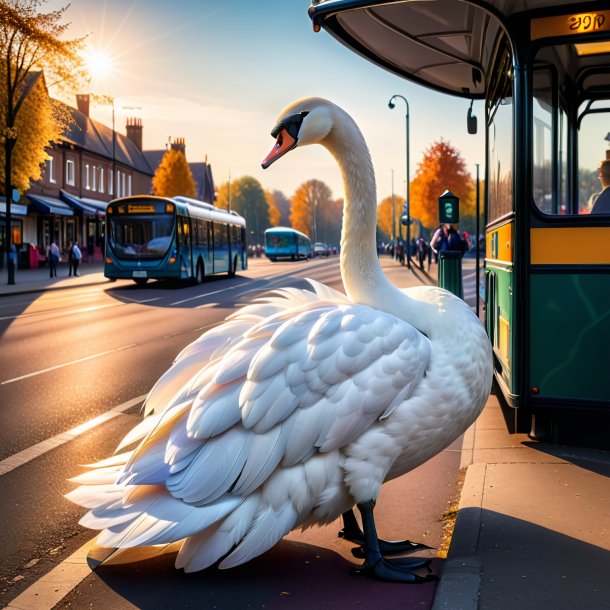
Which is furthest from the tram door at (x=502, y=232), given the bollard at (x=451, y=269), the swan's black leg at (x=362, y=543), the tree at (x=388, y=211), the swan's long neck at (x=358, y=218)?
the tree at (x=388, y=211)

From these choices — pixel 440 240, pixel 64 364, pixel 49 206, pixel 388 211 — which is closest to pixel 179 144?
pixel 49 206

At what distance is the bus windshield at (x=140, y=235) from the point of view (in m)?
28.0

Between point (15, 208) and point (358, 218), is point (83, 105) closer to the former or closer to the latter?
point (15, 208)

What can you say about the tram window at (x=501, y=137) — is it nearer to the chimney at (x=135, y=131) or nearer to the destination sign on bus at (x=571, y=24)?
the destination sign on bus at (x=571, y=24)

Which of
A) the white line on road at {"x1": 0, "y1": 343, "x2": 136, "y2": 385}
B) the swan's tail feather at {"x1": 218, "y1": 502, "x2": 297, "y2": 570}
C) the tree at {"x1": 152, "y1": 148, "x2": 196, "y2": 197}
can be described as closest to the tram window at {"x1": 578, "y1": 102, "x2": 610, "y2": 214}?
the swan's tail feather at {"x1": 218, "y1": 502, "x2": 297, "y2": 570}

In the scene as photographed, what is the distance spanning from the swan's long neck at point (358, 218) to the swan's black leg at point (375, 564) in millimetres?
929

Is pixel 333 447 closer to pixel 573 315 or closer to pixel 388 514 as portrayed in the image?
pixel 388 514

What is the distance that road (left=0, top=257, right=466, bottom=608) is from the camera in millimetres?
3518

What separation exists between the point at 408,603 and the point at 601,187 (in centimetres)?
349

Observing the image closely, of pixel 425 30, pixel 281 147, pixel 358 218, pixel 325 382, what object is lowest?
pixel 325 382

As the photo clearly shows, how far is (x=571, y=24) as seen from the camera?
530cm

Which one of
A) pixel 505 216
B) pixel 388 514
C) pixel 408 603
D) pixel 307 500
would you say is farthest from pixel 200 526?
pixel 505 216

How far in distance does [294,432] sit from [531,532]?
4.35 ft

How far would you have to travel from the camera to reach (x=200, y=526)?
10.2ft
